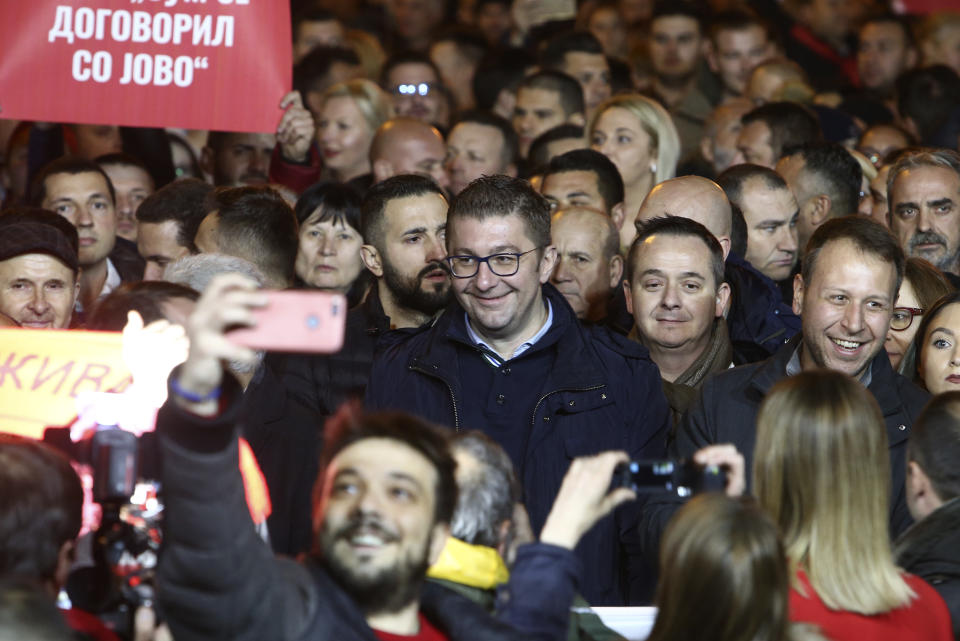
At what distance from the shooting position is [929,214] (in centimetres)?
716

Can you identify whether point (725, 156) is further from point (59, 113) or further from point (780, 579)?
point (780, 579)

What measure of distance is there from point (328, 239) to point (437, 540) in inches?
135

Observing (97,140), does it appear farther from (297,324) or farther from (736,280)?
(297,324)

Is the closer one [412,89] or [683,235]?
[683,235]

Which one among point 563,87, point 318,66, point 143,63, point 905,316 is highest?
point 318,66

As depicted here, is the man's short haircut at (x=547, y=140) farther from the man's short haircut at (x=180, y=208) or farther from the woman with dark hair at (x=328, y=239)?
the man's short haircut at (x=180, y=208)

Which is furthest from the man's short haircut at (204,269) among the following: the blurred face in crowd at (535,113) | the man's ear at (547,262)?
the blurred face in crowd at (535,113)

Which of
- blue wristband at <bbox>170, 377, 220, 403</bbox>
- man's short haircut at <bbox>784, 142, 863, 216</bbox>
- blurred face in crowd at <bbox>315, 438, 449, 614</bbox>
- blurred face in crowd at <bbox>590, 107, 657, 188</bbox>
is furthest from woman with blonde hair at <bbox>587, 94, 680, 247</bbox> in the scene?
blue wristband at <bbox>170, 377, 220, 403</bbox>

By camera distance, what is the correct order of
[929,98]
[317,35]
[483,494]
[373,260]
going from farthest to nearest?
[317,35], [929,98], [373,260], [483,494]

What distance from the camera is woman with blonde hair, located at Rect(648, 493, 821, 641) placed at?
132 inches

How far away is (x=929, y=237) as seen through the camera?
7.16 metres

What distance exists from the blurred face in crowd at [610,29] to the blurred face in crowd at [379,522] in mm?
9374

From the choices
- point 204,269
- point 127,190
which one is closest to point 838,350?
point 204,269

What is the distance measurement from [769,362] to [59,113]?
3.29 meters
